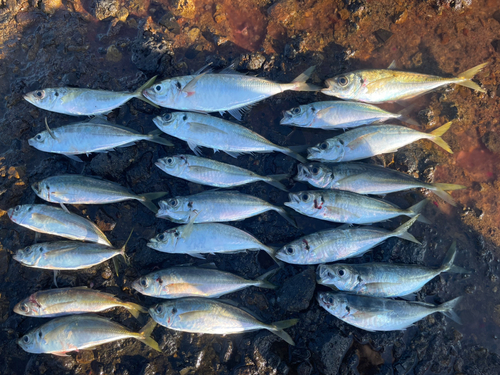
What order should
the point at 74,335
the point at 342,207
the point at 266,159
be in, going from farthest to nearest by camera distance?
1. the point at 266,159
2. the point at 342,207
3. the point at 74,335

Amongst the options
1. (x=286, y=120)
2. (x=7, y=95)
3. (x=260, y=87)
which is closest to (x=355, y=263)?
(x=286, y=120)

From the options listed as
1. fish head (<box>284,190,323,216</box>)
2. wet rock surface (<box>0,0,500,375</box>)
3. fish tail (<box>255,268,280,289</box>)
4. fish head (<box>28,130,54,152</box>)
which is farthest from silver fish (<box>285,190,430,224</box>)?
fish head (<box>28,130,54,152</box>)

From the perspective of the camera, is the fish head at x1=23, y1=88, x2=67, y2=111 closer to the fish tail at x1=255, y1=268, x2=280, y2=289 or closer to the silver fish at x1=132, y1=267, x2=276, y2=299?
the silver fish at x1=132, y1=267, x2=276, y2=299

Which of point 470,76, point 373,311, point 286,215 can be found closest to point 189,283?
point 286,215

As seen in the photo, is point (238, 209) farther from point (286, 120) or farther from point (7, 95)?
point (7, 95)

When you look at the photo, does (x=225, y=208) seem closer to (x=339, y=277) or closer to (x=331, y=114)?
(x=339, y=277)

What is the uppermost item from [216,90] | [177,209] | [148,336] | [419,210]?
[216,90]

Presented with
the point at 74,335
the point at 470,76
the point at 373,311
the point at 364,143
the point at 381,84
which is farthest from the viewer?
the point at 470,76
